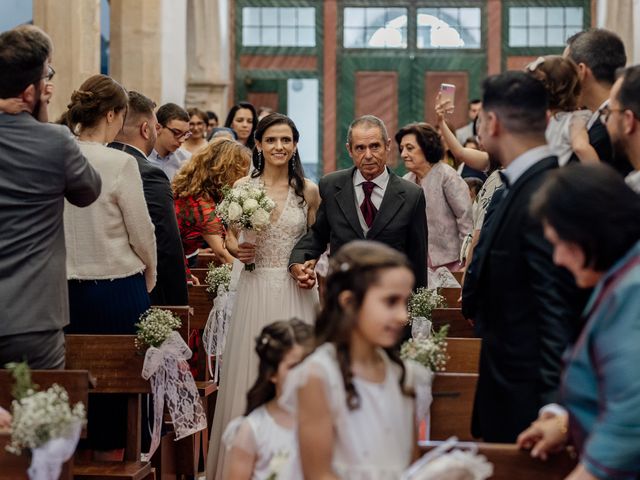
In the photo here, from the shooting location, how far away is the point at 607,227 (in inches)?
117

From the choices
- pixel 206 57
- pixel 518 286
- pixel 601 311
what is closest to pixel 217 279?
pixel 518 286

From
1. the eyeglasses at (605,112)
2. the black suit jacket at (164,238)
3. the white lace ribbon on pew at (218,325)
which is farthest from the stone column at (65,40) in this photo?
the eyeglasses at (605,112)

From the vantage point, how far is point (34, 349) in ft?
15.1

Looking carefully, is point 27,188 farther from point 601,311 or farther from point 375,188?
point 601,311

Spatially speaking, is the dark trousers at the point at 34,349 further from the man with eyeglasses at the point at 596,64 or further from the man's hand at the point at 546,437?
the man with eyeglasses at the point at 596,64

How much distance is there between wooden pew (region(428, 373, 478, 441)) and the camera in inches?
188

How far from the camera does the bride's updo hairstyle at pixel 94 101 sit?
5.62 meters

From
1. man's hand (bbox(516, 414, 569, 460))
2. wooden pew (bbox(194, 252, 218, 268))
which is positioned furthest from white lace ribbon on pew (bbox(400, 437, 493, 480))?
wooden pew (bbox(194, 252, 218, 268))

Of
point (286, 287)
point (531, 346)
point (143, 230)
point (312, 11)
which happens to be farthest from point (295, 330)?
point (312, 11)

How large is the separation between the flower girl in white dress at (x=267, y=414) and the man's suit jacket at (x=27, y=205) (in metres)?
0.84

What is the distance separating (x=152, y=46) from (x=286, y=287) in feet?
25.2

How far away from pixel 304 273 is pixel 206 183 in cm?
197

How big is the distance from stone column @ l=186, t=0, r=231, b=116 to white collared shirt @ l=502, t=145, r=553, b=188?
14.6m

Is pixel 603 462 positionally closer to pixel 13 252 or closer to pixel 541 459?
pixel 541 459
